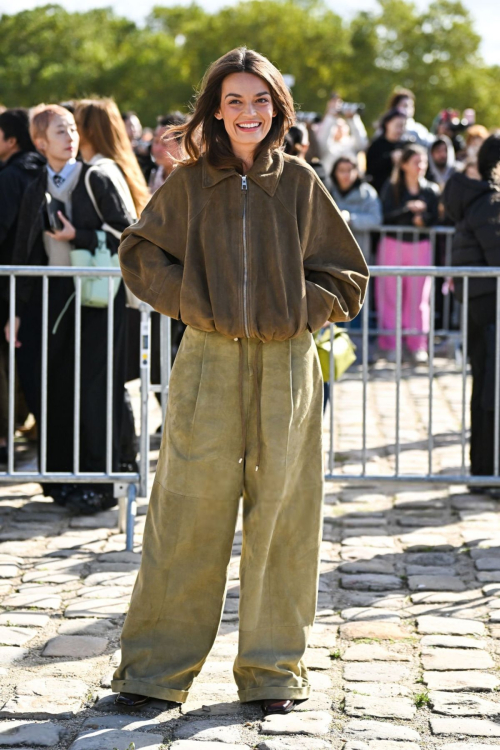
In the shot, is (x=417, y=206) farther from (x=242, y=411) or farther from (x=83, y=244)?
(x=242, y=411)

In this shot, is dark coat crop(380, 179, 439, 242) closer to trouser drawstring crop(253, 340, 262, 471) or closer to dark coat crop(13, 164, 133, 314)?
dark coat crop(13, 164, 133, 314)

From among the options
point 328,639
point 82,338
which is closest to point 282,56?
point 82,338

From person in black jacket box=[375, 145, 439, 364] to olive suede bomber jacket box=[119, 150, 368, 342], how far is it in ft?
27.8

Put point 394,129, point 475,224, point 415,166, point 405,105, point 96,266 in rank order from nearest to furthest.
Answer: point 96,266 → point 475,224 → point 415,166 → point 394,129 → point 405,105

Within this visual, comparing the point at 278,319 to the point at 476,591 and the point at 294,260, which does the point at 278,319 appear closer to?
the point at 294,260

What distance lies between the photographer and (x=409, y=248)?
41.5 ft

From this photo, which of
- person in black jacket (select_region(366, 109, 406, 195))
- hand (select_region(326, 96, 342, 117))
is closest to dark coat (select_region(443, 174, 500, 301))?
person in black jacket (select_region(366, 109, 406, 195))

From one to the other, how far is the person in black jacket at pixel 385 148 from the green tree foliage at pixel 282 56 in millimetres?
50947

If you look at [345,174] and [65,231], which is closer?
[65,231]

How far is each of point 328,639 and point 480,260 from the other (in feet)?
10.6

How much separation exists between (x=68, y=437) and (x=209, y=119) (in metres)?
3.26

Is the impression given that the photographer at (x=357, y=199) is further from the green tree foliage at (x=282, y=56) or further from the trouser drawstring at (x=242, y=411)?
the green tree foliage at (x=282, y=56)

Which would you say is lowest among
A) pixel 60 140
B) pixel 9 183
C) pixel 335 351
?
pixel 335 351

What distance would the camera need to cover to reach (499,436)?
714cm
